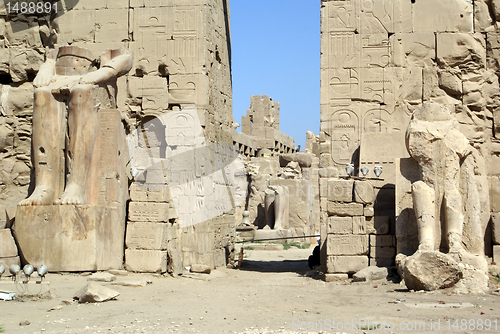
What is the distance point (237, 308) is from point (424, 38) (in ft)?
17.4

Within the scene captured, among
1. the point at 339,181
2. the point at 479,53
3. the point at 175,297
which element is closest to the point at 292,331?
the point at 175,297

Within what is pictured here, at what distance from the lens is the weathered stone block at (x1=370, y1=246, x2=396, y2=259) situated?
6.25 metres

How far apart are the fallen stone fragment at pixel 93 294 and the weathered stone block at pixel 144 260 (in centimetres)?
155

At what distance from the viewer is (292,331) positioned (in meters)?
3.75

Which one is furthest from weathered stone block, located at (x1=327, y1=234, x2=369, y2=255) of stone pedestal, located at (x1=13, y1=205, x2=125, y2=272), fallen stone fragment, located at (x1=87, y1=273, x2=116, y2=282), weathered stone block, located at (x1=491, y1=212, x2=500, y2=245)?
stone pedestal, located at (x1=13, y1=205, x2=125, y2=272)

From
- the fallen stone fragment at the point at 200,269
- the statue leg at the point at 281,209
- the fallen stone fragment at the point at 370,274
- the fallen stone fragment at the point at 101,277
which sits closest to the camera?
the fallen stone fragment at the point at 101,277

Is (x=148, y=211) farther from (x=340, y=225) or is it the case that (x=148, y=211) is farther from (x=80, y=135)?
(x=340, y=225)

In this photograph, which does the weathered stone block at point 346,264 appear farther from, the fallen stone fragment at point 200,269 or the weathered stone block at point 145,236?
the weathered stone block at point 145,236

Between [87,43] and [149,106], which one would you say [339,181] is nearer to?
[149,106]

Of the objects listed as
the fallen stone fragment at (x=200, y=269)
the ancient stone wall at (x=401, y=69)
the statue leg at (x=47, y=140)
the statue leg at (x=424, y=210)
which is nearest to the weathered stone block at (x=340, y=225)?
the statue leg at (x=424, y=210)

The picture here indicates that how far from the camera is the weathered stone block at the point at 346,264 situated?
6254 mm

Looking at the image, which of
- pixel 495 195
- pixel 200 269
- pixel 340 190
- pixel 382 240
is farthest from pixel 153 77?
pixel 495 195

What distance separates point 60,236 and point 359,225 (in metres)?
3.24

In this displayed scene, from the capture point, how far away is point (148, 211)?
645 cm
